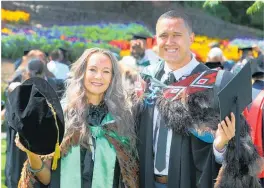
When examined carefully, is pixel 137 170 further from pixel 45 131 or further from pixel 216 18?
pixel 216 18

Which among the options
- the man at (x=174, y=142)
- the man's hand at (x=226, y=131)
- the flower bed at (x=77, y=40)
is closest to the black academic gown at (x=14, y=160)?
the man at (x=174, y=142)

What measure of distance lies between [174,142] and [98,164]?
1.79ft

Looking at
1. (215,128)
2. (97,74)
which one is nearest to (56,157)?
(97,74)

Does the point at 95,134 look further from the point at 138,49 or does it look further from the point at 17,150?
the point at 138,49

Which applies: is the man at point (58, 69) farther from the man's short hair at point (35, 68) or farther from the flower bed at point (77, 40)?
the flower bed at point (77, 40)

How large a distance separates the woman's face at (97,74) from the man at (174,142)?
373 millimetres

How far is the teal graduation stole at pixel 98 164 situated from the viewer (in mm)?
3253

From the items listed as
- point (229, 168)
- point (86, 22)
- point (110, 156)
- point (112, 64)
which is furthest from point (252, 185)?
point (86, 22)

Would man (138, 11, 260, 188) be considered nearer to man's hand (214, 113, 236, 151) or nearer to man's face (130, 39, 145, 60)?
man's hand (214, 113, 236, 151)

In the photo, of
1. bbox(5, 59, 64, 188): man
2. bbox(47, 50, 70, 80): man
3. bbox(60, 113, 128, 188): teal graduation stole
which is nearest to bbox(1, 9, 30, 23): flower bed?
bbox(47, 50, 70, 80): man

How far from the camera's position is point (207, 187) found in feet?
10.9

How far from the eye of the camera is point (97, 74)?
335 centimetres

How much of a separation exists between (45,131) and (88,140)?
39cm

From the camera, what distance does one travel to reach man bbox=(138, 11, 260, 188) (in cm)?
333
